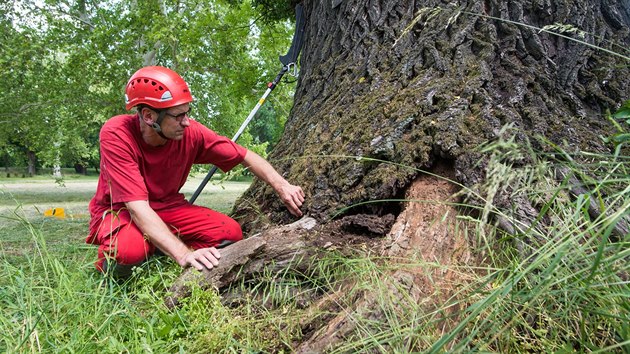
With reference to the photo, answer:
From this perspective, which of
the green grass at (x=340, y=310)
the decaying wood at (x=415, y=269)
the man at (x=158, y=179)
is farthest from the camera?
the man at (x=158, y=179)

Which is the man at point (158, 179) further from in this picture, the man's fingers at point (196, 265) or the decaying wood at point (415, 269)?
the decaying wood at point (415, 269)

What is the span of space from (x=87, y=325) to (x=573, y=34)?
2.76 meters

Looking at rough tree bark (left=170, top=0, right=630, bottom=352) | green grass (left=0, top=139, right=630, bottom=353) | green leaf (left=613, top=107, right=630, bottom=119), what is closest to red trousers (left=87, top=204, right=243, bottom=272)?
rough tree bark (left=170, top=0, right=630, bottom=352)

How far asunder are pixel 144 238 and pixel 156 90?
862 mm

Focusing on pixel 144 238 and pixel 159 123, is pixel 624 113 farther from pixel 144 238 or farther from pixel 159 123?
pixel 144 238

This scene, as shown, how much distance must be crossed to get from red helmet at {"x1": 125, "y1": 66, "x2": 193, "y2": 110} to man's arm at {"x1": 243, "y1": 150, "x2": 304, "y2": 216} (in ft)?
1.90

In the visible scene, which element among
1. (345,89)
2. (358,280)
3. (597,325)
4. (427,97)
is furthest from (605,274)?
(345,89)

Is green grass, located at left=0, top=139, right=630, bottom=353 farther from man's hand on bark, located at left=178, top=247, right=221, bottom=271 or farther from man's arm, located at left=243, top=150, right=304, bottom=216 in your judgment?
man's arm, located at left=243, top=150, right=304, bottom=216

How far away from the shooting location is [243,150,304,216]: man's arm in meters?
2.47

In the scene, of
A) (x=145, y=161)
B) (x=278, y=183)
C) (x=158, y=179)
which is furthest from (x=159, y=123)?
(x=278, y=183)

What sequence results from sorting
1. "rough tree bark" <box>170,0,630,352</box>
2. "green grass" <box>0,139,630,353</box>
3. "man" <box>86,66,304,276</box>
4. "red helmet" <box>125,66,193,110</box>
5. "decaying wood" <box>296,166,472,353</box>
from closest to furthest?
"green grass" <box>0,139,630,353</box>
"decaying wood" <box>296,166,472,353</box>
"rough tree bark" <box>170,0,630,352</box>
"man" <box>86,66,304,276</box>
"red helmet" <box>125,66,193,110</box>

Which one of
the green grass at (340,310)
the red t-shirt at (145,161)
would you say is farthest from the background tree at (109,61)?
the green grass at (340,310)

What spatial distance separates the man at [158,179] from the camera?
2412 mm

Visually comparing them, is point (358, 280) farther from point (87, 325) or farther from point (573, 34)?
point (573, 34)
